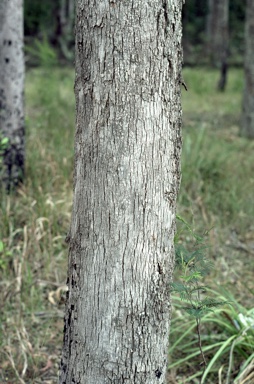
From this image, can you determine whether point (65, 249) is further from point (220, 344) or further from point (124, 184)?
point (124, 184)

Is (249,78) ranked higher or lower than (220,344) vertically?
higher

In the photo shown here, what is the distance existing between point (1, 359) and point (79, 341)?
1.29 metres

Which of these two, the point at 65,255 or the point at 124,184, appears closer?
the point at 124,184

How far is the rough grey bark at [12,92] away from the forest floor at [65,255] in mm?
188

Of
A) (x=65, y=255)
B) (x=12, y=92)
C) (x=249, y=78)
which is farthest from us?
(x=249, y=78)

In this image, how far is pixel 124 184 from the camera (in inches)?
85.9

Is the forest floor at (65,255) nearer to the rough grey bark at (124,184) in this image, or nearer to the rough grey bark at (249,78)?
the rough grey bark at (124,184)

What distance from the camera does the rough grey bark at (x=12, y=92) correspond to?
16.8 ft

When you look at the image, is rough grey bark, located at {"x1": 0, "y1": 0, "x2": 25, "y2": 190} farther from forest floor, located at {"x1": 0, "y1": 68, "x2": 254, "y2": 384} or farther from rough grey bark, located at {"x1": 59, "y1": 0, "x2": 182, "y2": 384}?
rough grey bark, located at {"x1": 59, "y1": 0, "x2": 182, "y2": 384}

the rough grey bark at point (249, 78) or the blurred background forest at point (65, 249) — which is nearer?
the blurred background forest at point (65, 249)

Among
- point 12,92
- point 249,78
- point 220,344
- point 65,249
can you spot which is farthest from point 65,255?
point 249,78

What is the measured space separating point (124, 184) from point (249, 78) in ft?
22.9

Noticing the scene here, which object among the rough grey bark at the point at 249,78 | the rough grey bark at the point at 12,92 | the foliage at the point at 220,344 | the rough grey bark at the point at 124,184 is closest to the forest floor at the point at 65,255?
the foliage at the point at 220,344

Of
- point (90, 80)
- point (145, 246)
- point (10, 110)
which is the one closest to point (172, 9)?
point (90, 80)
